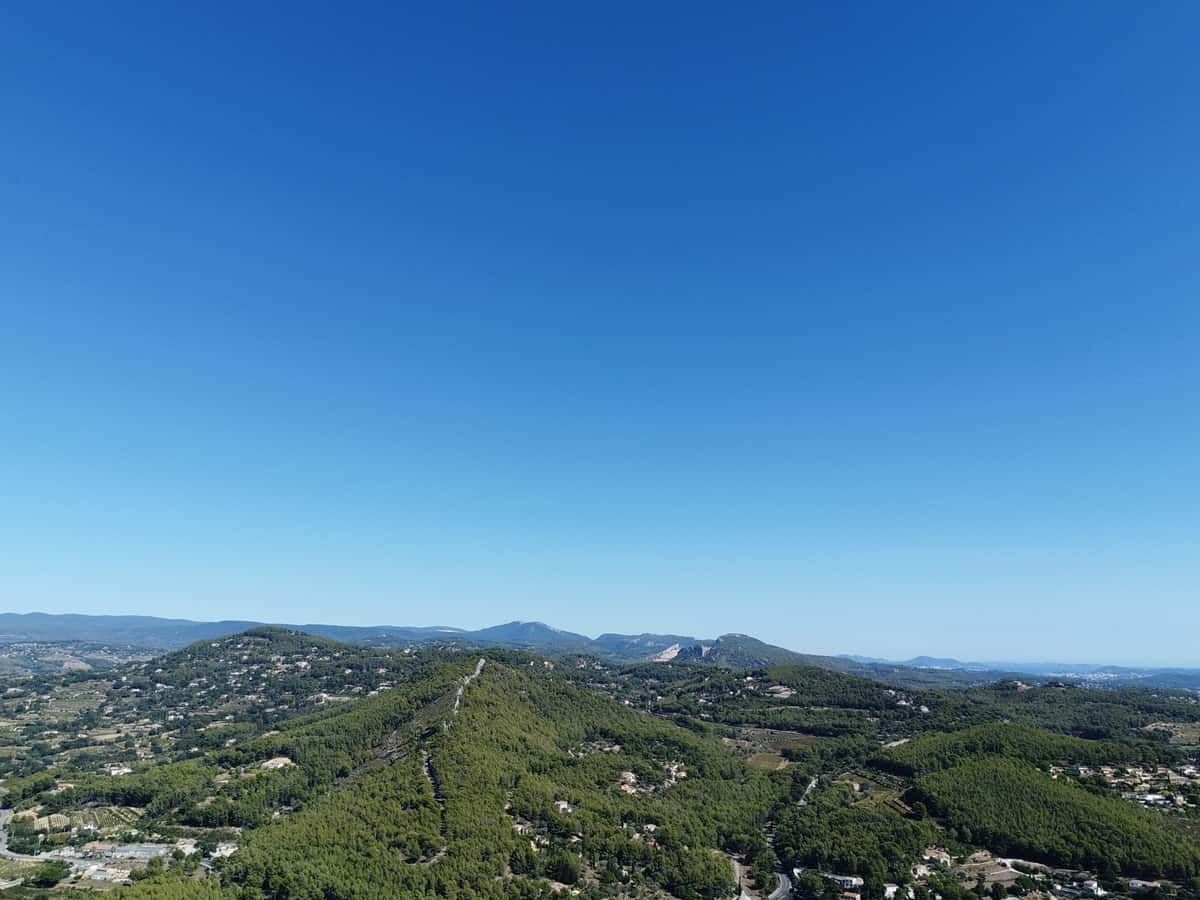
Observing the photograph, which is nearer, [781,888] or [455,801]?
[781,888]

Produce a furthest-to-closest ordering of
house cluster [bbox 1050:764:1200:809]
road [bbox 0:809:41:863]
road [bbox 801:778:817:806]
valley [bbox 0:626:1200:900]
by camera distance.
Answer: road [bbox 801:778:817:806] < house cluster [bbox 1050:764:1200:809] < road [bbox 0:809:41:863] < valley [bbox 0:626:1200:900]

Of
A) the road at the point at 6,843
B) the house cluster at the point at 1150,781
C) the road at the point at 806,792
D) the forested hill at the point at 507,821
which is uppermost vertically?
the house cluster at the point at 1150,781

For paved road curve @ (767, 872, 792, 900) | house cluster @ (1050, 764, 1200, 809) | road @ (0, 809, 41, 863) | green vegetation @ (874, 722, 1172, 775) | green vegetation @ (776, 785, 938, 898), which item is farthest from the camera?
green vegetation @ (874, 722, 1172, 775)

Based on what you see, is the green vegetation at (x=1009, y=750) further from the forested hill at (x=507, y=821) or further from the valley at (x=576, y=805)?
the forested hill at (x=507, y=821)

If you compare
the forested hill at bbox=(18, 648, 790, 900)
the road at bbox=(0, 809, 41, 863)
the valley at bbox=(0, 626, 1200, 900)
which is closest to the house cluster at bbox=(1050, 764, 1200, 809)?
the valley at bbox=(0, 626, 1200, 900)

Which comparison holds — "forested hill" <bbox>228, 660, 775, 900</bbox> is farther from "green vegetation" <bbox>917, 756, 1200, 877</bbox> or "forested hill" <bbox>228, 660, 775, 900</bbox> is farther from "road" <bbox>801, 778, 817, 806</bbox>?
"green vegetation" <bbox>917, 756, 1200, 877</bbox>

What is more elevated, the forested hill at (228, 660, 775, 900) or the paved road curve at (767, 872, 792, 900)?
the forested hill at (228, 660, 775, 900)

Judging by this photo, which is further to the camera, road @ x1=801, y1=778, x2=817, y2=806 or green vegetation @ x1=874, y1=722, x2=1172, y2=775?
green vegetation @ x1=874, y1=722, x2=1172, y2=775

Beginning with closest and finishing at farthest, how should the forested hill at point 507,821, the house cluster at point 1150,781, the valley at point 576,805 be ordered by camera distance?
the forested hill at point 507,821 → the valley at point 576,805 → the house cluster at point 1150,781

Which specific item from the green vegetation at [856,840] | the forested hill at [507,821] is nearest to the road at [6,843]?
the forested hill at [507,821]

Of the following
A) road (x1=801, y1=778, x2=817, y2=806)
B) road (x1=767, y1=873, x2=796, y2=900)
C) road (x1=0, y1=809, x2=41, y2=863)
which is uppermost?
road (x1=801, y1=778, x2=817, y2=806)

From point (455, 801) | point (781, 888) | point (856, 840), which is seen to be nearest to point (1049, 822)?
point (856, 840)

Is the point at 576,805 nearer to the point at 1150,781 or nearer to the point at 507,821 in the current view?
the point at 507,821
